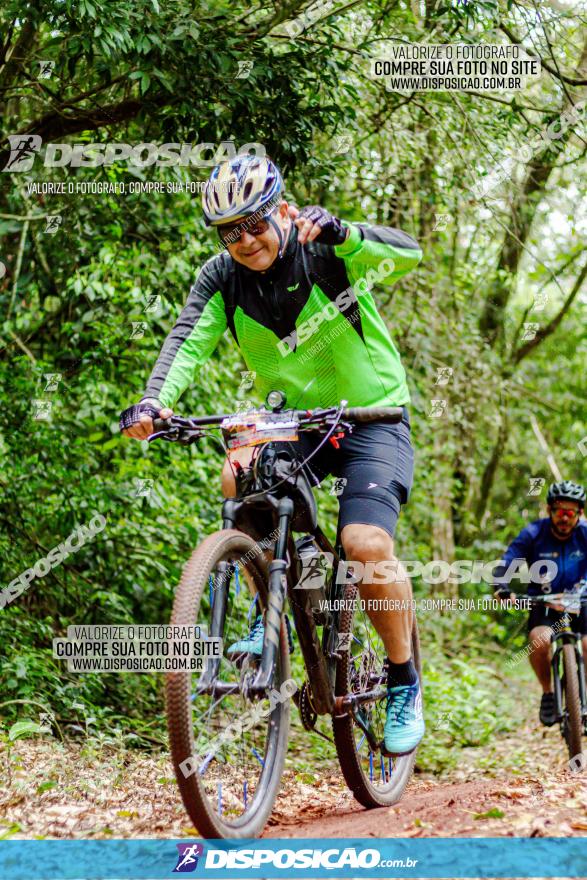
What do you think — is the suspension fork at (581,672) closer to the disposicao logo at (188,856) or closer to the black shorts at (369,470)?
the black shorts at (369,470)

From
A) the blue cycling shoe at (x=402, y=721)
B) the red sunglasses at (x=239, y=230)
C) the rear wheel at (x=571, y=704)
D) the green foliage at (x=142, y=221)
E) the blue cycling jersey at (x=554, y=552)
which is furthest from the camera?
the blue cycling jersey at (x=554, y=552)

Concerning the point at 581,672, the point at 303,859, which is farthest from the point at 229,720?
the point at 581,672

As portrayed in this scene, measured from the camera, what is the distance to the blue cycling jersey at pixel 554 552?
305 inches

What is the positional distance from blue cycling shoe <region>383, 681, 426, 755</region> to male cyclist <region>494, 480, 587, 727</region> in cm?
319

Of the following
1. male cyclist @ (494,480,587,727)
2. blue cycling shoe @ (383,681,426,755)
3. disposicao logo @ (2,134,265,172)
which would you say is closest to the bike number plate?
blue cycling shoe @ (383,681,426,755)

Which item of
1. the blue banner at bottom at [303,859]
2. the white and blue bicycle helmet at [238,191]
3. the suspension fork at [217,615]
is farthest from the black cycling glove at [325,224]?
the blue banner at bottom at [303,859]

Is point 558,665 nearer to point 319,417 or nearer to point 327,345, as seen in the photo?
point 327,345

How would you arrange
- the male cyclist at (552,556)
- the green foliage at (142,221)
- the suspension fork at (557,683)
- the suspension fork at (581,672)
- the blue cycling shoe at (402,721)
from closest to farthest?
the blue cycling shoe at (402,721) < the green foliage at (142,221) < the suspension fork at (581,672) < the suspension fork at (557,683) < the male cyclist at (552,556)

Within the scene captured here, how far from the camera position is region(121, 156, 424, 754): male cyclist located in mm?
3912

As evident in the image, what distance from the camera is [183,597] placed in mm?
3168

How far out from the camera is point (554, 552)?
25.6 ft

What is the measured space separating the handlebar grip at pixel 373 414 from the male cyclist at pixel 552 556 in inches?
158

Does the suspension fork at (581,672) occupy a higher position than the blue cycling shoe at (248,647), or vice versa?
the blue cycling shoe at (248,647)

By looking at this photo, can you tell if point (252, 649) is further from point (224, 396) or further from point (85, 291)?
point (224, 396)
